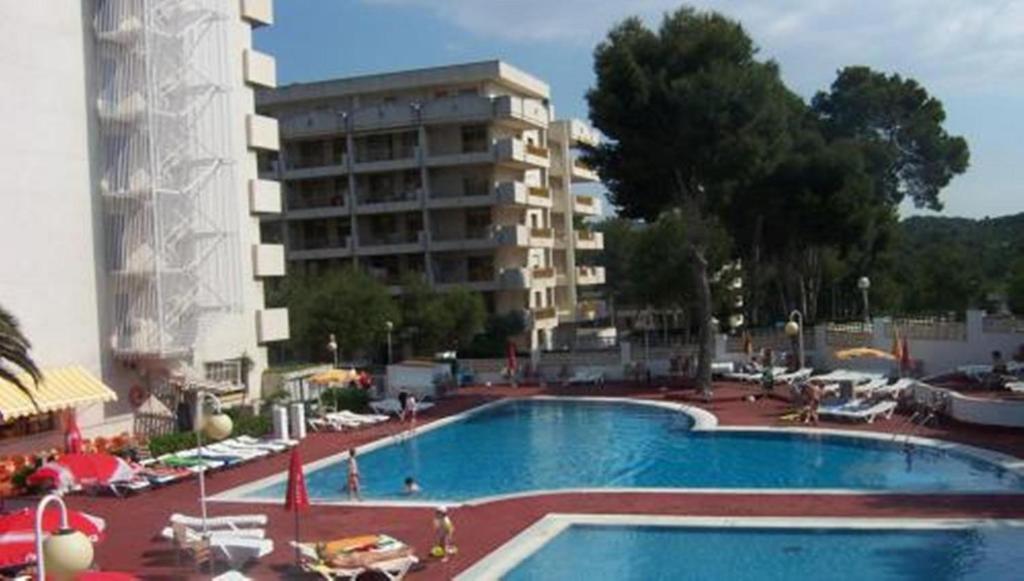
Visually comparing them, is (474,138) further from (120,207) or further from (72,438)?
(72,438)

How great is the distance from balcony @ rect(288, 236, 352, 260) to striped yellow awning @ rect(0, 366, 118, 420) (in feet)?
117

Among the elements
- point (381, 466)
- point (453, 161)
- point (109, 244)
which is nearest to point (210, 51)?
point (109, 244)

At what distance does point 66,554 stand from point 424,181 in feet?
193

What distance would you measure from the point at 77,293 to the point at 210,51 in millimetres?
11212

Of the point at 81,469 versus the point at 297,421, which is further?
the point at 297,421

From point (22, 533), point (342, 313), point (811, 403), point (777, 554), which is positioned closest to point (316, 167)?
point (342, 313)

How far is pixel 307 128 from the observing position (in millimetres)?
68375

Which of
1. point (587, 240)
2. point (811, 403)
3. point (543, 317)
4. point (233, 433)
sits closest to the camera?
point (811, 403)

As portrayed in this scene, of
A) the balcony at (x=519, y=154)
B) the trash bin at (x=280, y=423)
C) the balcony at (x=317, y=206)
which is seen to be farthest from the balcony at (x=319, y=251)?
the trash bin at (x=280, y=423)

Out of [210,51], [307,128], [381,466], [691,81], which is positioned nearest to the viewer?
[381,466]

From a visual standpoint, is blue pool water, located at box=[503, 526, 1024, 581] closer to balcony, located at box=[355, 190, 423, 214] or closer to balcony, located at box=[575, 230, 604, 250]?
balcony, located at box=[355, 190, 423, 214]

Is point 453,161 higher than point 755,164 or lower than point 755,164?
higher

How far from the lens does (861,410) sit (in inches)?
1320

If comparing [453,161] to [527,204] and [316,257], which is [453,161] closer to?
[527,204]
